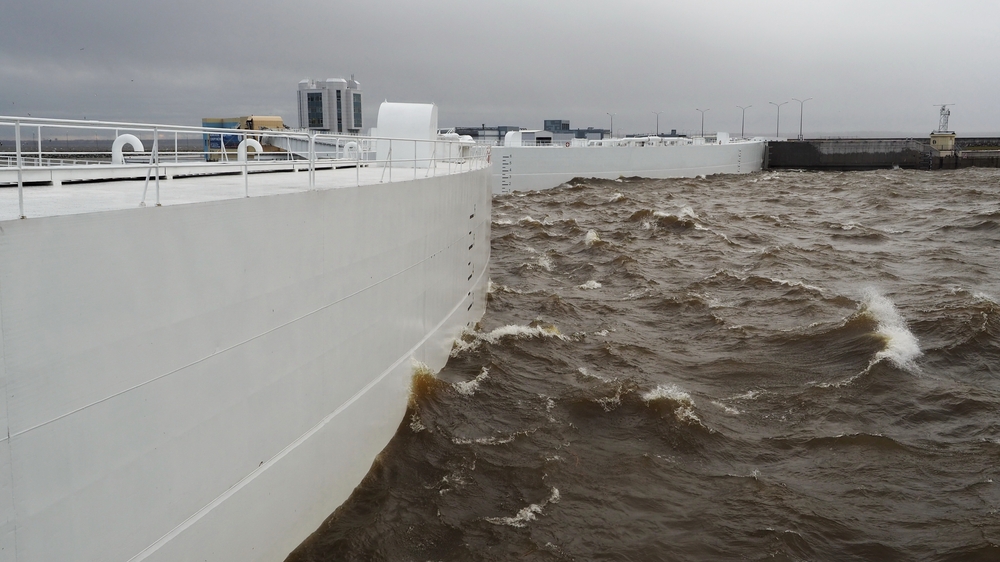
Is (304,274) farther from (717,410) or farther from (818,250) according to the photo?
(818,250)

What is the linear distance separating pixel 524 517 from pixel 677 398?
181 inches

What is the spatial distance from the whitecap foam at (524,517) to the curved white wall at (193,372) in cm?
199

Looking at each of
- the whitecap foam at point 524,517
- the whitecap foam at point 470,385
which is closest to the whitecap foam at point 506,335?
the whitecap foam at point 470,385

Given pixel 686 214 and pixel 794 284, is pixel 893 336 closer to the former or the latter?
pixel 794 284

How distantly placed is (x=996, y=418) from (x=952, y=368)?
2.54 metres

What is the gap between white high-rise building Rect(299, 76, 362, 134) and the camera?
33781 mm

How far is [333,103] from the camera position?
33969 mm

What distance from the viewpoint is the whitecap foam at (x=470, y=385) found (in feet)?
42.1

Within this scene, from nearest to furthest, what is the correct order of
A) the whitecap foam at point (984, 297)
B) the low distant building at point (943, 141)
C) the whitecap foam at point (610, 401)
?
the whitecap foam at point (610, 401) < the whitecap foam at point (984, 297) < the low distant building at point (943, 141)

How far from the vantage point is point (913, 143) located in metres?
70.6

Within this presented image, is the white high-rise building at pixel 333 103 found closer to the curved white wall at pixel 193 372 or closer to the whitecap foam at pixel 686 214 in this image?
the whitecap foam at pixel 686 214

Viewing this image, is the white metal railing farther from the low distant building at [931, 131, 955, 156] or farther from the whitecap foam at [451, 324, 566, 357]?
the low distant building at [931, 131, 955, 156]

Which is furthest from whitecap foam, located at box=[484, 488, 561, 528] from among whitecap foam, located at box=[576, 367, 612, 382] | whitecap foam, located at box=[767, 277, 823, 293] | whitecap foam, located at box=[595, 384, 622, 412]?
whitecap foam, located at box=[767, 277, 823, 293]

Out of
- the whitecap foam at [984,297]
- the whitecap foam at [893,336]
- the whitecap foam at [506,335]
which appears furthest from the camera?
the whitecap foam at [984,297]
